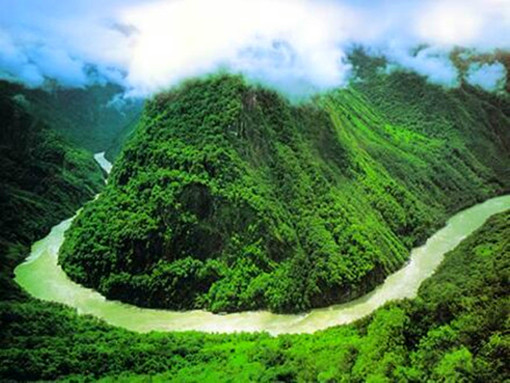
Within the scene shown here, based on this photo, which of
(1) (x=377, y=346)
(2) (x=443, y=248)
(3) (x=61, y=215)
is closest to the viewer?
(1) (x=377, y=346)

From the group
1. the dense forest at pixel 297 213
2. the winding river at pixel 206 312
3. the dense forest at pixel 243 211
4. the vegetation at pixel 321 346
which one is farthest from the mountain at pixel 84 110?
the vegetation at pixel 321 346

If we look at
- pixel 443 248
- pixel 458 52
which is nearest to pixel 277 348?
pixel 443 248

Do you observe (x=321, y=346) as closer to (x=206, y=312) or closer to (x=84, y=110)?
(x=206, y=312)

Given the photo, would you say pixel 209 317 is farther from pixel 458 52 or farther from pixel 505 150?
pixel 458 52

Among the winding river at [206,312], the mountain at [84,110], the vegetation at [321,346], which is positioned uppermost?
the mountain at [84,110]

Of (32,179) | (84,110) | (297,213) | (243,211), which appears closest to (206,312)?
(243,211)

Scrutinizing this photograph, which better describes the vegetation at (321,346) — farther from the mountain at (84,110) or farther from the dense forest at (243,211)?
the mountain at (84,110)
